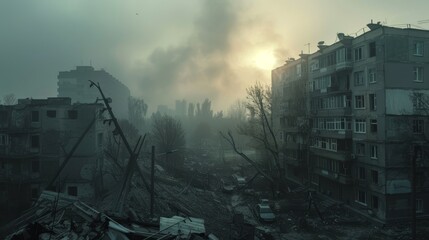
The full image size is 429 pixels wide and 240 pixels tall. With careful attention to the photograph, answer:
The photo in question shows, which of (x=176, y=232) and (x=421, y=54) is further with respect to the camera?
(x=421, y=54)

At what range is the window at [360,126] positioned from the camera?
31.1 metres

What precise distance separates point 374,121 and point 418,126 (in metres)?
3.86

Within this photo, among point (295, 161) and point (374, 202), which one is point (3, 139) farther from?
point (374, 202)

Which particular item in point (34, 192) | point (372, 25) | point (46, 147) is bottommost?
point (34, 192)

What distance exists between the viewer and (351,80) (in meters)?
32.9

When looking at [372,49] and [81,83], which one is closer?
[372,49]

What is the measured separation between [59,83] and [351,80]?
107038 mm

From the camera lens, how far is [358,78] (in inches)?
1259

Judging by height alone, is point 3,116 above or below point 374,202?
above

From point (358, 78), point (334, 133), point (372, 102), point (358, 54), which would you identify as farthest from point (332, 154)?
point (358, 54)

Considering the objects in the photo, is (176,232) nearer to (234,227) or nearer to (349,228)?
(234,227)

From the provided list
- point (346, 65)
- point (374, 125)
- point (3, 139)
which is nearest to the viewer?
point (374, 125)

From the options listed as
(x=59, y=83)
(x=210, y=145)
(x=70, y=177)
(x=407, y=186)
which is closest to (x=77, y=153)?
(x=70, y=177)

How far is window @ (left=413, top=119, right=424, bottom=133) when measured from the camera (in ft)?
95.8
